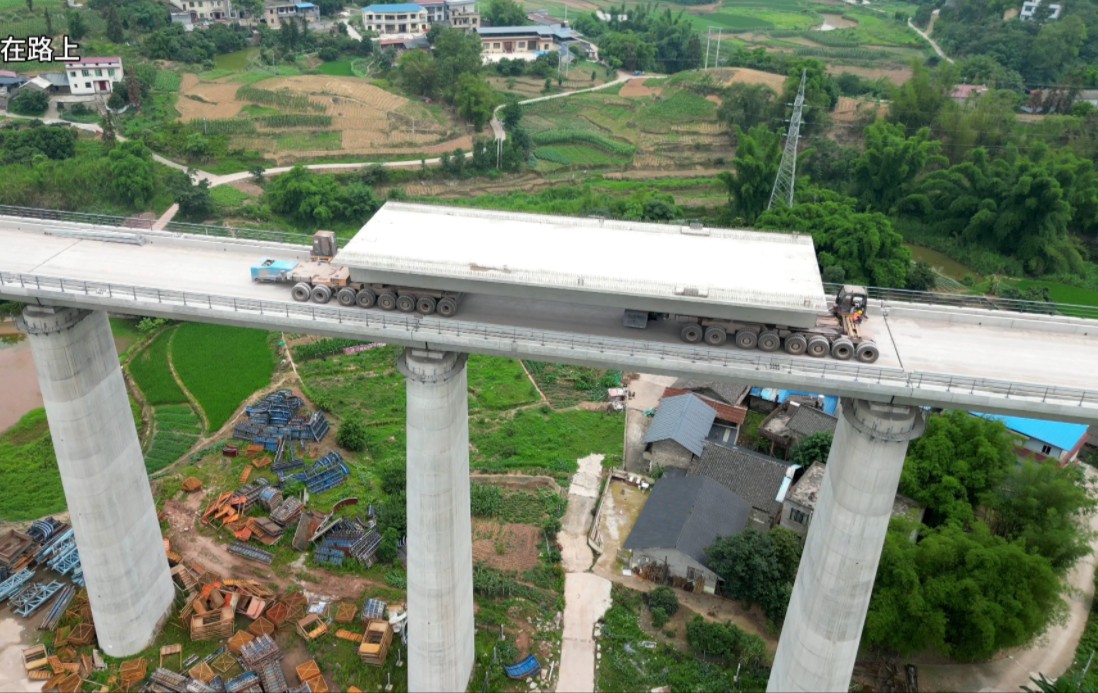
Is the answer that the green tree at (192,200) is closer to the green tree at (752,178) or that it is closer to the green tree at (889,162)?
the green tree at (752,178)

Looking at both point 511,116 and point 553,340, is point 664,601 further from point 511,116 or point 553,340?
point 511,116

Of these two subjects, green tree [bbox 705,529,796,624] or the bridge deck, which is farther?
green tree [bbox 705,529,796,624]

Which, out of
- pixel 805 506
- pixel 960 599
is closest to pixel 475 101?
pixel 805 506

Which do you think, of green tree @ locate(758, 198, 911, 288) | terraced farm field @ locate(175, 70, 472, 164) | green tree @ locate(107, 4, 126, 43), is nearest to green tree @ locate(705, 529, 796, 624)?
green tree @ locate(758, 198, 911, 288)

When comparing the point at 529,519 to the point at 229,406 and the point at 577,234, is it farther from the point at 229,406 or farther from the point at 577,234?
the point at 229,406

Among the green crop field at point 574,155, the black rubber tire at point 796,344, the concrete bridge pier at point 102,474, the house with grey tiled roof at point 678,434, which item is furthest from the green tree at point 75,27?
the black rubber tire at point 796,344

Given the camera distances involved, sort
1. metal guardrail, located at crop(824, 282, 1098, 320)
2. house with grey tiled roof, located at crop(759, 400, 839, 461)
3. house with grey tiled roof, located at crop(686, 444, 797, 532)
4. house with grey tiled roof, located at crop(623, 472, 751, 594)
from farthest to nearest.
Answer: house with grey tiled roof, located at crop(759, 400, 839, 461), house with grey tiled roof, located at crop(686, 444, 797, 532), house with grey tiled roof, located at crop(623, 472, 751, 594), metal guardrail, located at crop(824, 282, 1098, 320)

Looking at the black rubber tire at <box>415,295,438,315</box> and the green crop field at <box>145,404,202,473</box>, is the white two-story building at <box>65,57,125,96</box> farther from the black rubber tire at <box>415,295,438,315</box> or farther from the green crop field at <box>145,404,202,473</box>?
the black rubber tire at <box>415,295,438,315</box>

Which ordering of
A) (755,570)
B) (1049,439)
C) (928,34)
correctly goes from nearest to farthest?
(755,570), (1049,439), (928,34)
